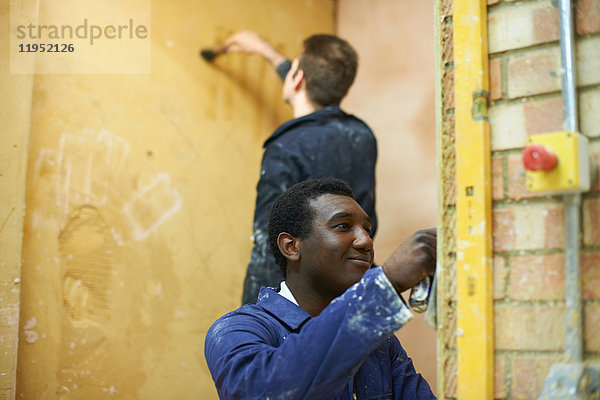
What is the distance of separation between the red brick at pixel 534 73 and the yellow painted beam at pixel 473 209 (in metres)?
0.05

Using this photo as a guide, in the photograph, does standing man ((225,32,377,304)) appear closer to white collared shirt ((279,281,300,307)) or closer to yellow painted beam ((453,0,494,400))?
white collared shirt ((279,281,300,307))

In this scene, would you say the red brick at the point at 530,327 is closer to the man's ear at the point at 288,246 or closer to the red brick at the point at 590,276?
the red brick at the point at 590,276

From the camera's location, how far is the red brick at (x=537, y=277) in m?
1.12

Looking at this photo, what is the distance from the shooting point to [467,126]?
1213 millimetres

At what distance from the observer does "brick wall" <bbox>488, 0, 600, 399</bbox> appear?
1.12m

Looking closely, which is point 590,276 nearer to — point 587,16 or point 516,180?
point 516,180

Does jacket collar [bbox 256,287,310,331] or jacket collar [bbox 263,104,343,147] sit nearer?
jacket collar [bbox 256,287,310,331]

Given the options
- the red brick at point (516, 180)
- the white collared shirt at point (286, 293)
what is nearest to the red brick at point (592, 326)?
the red brick at point (516, 180)

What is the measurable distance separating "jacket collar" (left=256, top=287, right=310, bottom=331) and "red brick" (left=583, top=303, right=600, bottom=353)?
0.73 metres

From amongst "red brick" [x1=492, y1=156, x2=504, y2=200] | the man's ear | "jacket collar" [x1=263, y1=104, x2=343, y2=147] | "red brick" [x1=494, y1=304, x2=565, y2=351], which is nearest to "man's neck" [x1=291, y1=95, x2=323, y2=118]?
"jacket collar" [x1=263, y1=104, x2=343, y2=147]

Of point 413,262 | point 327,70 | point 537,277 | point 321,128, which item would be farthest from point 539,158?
point 327,70

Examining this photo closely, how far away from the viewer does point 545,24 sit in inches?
46.8

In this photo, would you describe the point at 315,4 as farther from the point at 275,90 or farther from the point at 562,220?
the point at 562,220

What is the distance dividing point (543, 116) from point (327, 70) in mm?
1742
